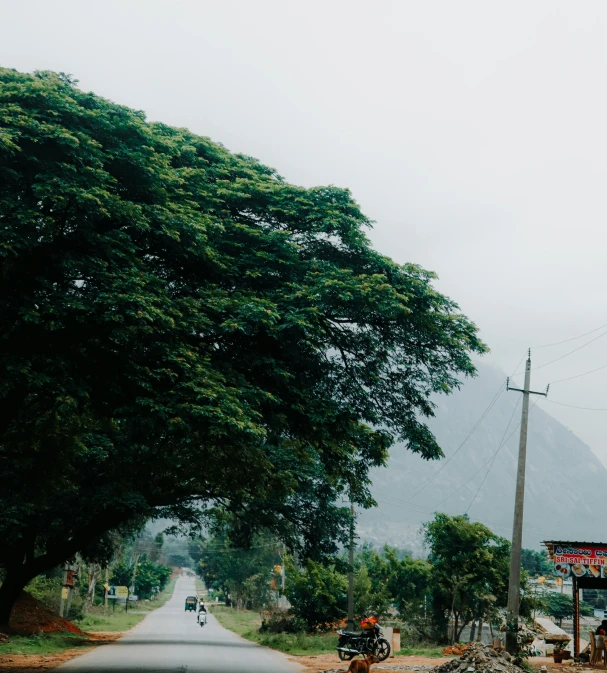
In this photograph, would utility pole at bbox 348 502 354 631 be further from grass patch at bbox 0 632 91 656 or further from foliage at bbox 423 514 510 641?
grass patch at bbox 0 632 91 656

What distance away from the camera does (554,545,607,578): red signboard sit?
2306cm

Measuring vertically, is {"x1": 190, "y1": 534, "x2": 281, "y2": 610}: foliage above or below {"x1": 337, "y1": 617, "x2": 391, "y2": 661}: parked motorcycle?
below

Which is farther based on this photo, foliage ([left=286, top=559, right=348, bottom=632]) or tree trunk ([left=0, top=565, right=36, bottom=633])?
foliage ([left=286, top=559, right=348, bottom=632])

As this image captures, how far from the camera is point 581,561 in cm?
2314

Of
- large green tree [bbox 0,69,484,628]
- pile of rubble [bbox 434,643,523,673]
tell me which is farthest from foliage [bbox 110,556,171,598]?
large green tree [bbox 0,69,484,628]

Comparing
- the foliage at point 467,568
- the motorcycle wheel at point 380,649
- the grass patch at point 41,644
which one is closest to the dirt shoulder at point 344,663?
the motorcycle wheel at point 380,649

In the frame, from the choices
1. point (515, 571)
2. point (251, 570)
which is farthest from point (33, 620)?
point (251, 570)

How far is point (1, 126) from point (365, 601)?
32.5m

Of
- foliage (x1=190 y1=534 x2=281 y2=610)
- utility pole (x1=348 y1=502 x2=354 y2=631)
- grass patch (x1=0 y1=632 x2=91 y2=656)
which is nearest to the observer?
grass patch (x1=0 y1=632 x2=91 y2=656)

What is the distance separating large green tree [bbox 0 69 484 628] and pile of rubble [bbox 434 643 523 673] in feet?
14.8

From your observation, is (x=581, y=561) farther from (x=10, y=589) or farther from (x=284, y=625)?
(x=284, y=625)

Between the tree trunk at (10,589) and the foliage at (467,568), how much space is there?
18144 millimetres

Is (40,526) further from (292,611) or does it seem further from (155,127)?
(292,611)

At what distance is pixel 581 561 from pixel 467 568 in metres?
12.1
